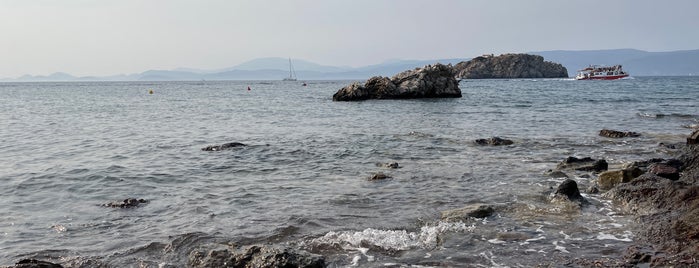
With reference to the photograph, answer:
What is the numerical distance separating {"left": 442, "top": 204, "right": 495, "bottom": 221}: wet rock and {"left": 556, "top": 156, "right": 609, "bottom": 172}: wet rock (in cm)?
683

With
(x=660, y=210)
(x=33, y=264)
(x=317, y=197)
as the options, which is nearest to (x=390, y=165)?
(x=317, y=197)

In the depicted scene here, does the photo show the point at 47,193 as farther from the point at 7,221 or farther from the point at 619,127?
the point at 619,127

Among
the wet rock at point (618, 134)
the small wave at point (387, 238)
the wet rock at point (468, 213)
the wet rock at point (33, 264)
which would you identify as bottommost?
the wet rock at point (618, 134)

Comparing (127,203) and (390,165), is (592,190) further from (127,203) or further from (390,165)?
(127,203)

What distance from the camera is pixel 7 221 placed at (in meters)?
12.2

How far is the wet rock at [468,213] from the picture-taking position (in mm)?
11702

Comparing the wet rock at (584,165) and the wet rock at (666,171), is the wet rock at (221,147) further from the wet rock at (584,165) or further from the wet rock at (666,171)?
the wet rock at (666,171)

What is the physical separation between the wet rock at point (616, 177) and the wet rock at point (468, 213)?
459cm

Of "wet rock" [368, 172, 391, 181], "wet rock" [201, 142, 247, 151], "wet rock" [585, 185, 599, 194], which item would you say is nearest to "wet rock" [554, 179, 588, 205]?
"wet rock" [585, 185, 599, 194]

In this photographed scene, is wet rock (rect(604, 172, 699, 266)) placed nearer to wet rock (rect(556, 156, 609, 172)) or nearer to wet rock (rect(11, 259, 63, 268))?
wet rock (rect(556, 156, 609, 172))

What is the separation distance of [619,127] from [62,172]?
30.7 m

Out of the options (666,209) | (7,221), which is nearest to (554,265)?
(666,209)

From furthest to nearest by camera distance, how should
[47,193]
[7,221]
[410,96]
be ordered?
1. [410,96]
2. [47,193]
3. [7,221]

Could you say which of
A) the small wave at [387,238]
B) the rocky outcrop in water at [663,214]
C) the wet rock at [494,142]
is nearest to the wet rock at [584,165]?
the rocky outcrop in water at [663,214]
